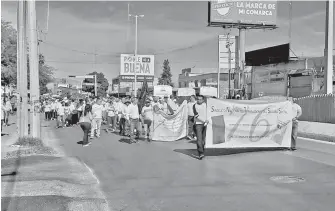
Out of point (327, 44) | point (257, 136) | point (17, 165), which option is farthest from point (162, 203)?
point (327, 44)

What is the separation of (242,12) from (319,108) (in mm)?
23964

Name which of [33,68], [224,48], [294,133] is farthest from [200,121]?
[224,48]

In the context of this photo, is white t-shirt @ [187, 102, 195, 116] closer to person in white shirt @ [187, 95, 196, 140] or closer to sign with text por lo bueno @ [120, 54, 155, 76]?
person in white shirt @ [187, 95, 196, 140]

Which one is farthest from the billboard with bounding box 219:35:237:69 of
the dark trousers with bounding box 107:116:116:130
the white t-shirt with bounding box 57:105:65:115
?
the white t-shirt with bounding box 57:105:65:115

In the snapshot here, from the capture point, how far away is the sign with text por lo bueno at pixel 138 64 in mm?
44031

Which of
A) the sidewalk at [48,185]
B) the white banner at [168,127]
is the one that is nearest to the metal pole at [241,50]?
the white banner at [168,127]

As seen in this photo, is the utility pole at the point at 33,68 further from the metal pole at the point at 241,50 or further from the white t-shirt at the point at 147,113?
the metal pole at the point at 241,50

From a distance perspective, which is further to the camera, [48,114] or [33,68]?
[48,114]

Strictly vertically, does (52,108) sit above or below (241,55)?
below

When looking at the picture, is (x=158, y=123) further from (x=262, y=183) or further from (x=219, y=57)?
(x=219, y=57)

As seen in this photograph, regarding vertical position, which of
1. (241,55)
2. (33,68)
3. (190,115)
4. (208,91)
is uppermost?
(241,55)

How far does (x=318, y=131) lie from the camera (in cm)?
1661

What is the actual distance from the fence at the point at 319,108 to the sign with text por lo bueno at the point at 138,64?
24136 millimetres

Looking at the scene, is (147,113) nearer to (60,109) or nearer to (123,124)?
(123,124)
